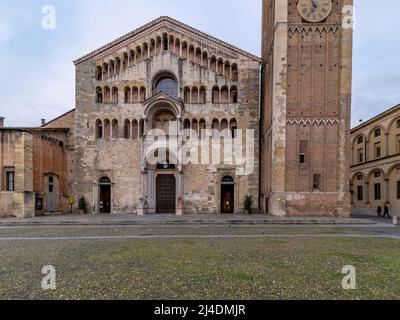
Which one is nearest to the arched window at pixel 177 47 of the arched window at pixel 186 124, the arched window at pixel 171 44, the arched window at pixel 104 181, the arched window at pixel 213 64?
the arched window at pixel 171 44

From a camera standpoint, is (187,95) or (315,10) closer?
(315,10)

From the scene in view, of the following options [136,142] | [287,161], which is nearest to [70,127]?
[136,142]

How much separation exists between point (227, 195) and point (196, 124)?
8102mm

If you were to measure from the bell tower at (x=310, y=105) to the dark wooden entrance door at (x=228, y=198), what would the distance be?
167 inches

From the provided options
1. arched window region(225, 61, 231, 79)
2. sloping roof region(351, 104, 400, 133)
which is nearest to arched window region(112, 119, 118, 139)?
arched window region(225, 61, 231, 79)

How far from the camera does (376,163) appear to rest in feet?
95.9

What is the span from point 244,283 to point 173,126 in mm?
20321

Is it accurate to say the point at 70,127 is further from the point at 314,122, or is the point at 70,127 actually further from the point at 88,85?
the point at 314,122

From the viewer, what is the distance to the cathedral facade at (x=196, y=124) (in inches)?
827

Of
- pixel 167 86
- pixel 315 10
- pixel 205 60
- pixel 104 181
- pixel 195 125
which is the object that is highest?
pixel 315 10

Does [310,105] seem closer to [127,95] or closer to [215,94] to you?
[215,94]

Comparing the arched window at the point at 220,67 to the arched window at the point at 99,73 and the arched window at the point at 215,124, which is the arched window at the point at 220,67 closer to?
the arched window at the point at 215,124

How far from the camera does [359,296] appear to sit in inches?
201

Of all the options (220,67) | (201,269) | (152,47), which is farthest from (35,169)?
(201,269)
